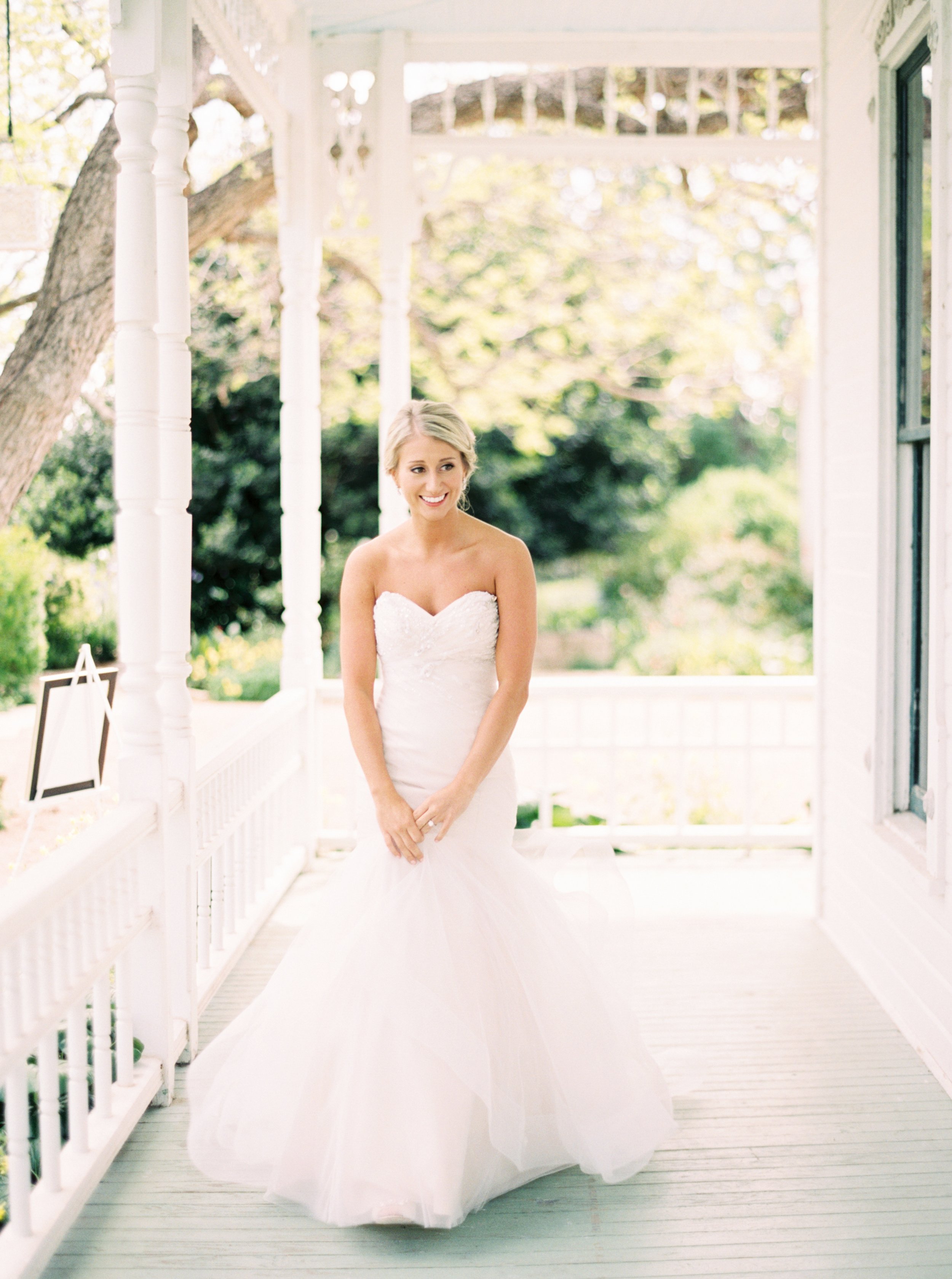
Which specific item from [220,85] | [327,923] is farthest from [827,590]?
[220,85]

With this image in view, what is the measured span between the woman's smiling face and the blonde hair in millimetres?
11

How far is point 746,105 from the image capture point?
20.9 ft

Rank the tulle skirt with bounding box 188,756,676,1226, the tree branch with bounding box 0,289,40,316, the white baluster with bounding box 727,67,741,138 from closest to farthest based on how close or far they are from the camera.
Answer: the tulle skirt with bounding box 188,756,676,1226 → the tree branch with bounding box 0,289,40,316 → the white baluster with bounding box 727,67,741,138

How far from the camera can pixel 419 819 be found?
2.93 meters

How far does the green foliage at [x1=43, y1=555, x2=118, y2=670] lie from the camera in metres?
3.47

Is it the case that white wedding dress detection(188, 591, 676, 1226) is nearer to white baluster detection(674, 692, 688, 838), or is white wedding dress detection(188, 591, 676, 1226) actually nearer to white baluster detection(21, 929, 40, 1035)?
white baluster detection(21, 929, 40, 1035)

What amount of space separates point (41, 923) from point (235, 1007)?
165 cm

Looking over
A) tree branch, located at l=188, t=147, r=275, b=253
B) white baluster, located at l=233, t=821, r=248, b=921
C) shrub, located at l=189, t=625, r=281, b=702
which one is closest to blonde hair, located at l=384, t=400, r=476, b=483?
white baluster, located at l=233, t=821, r=248, b=921

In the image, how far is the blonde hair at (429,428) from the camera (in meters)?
2.96

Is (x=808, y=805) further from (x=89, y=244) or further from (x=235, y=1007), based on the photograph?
(x=89, y=244)

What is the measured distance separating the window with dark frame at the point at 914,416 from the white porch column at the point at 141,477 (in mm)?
2399

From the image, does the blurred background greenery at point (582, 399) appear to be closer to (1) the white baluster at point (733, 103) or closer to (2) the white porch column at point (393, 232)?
(1) the white baluster at point (733, 103)

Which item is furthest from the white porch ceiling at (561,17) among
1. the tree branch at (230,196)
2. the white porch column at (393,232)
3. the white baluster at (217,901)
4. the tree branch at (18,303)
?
the white baluster at (217,901)

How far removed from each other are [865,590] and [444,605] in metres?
1.97
